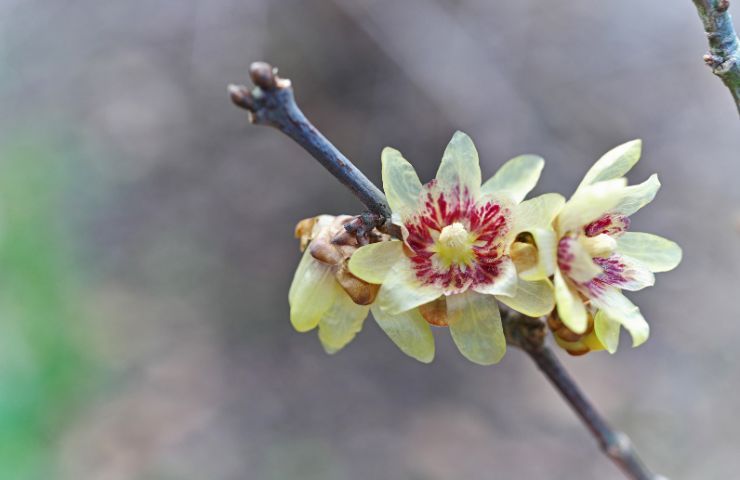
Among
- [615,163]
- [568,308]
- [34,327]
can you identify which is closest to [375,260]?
[568,308]

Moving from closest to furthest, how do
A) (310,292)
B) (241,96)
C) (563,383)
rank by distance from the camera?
1. (241,96)
2. (310,292)
3. (563,383)

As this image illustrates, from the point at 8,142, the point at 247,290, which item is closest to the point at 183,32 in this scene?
the point at 8,142

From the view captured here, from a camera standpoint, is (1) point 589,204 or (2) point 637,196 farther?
(2) point 637,196

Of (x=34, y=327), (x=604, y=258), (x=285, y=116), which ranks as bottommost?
(x=604, y=258)

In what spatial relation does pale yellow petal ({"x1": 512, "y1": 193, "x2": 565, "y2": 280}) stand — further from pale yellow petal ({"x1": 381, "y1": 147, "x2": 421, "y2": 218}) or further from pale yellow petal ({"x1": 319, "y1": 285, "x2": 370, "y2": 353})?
pale yellow petal ({"x1": 319, "y1": 285, "x2": 370, "y2": 353})

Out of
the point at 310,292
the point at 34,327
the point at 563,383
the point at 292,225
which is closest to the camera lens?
the point at 310,292

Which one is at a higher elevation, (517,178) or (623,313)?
(517,178)

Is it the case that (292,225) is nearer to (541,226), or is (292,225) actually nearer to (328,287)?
(328,287)

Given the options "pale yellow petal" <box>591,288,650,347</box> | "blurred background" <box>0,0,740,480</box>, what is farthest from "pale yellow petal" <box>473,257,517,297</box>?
"blurred background" <box>0,0,740,480</box>
